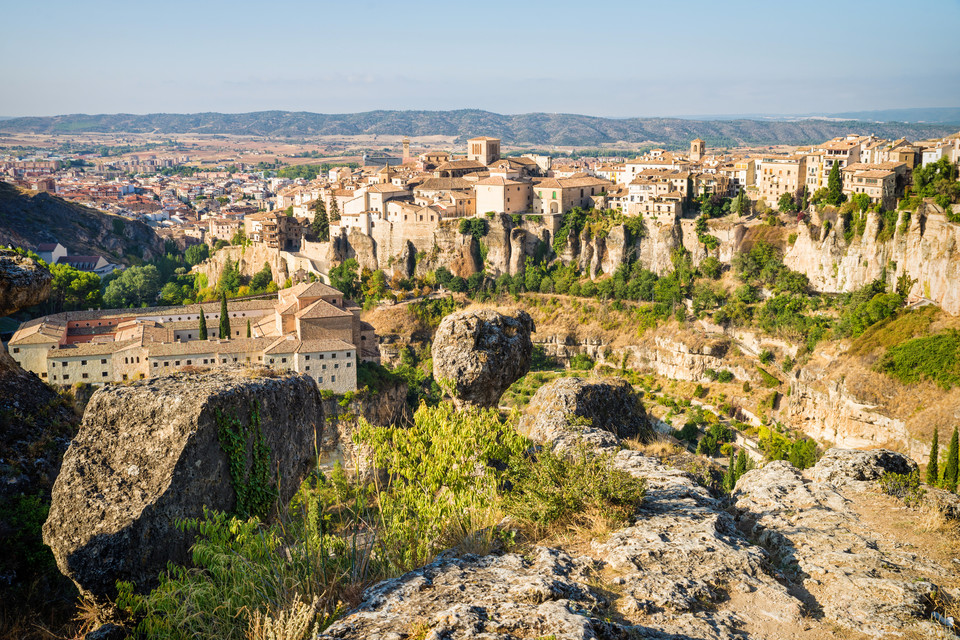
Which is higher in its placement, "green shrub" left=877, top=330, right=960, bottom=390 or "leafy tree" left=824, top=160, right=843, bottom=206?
"leafy tree" left=824, top=160, right=843, bottom=206

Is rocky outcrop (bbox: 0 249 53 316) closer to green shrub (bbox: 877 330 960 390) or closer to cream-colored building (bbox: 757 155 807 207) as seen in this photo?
green shrub (bbox: 877 330 960 390)

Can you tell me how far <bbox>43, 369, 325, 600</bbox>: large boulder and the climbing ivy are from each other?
0.01 metres

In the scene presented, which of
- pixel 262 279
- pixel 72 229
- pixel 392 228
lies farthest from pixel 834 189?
pixel 72 229

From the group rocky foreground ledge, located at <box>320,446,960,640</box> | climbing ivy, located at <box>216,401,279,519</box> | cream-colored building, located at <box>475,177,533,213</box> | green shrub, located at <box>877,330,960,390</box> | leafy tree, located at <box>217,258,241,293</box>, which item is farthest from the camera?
leafy tree, located at <box>217,258,241,293</box>

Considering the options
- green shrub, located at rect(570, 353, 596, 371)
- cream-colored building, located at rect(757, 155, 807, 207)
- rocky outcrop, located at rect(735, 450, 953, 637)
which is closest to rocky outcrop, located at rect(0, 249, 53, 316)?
rocky outcrop, located at rect(735, 450, 953, 637)

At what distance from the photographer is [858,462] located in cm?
1012

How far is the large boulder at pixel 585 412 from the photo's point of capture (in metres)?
12.2

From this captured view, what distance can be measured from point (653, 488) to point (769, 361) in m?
37.6

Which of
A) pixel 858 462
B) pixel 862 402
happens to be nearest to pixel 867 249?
pixel 862 402

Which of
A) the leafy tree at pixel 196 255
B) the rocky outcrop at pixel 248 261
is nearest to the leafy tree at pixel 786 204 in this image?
the rocky outcrop at pixel 248 261

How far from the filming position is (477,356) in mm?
12117

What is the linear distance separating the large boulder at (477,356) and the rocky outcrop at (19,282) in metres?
5.96

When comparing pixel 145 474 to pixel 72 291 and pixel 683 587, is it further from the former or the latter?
pixel 72 291

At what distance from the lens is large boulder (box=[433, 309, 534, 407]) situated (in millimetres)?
12102
